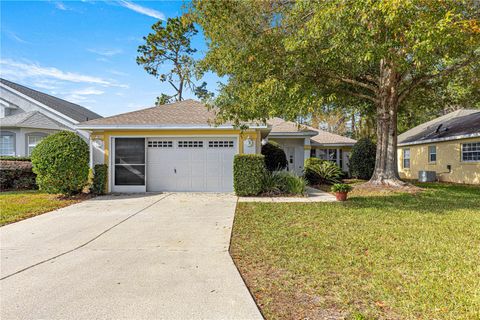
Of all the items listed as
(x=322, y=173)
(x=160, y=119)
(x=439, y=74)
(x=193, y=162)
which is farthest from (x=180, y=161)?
(x=439, y=74)

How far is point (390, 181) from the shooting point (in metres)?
12.9

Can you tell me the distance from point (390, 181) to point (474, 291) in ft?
34.5

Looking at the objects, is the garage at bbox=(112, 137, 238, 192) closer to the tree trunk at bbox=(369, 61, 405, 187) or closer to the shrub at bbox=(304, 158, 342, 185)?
the shrub at bbox=(304, 158, 342, 185)

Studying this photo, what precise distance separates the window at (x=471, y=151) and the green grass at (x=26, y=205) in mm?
19081

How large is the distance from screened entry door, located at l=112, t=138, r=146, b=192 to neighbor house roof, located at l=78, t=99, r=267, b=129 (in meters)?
0.72

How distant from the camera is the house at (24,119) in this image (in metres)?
15.5

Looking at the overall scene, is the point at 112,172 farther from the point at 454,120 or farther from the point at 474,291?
the point at 454,120

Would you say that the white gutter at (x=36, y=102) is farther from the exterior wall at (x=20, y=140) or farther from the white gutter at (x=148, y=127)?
the white gutter at (x=148, y=127)

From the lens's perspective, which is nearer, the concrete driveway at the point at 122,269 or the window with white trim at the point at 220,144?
the concrete driveway at the point at 122,269

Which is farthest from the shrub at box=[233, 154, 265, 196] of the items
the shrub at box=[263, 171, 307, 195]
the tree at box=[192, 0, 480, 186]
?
the tree at box=[192, 0, 480, 186]

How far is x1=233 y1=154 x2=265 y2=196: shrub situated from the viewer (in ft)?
34.8

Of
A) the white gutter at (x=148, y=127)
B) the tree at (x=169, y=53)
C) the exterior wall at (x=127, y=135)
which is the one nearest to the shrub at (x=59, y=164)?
the white gutter at (x=148, y=127)

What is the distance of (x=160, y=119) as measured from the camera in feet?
38.8

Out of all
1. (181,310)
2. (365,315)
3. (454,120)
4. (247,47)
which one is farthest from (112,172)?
(454,120)
